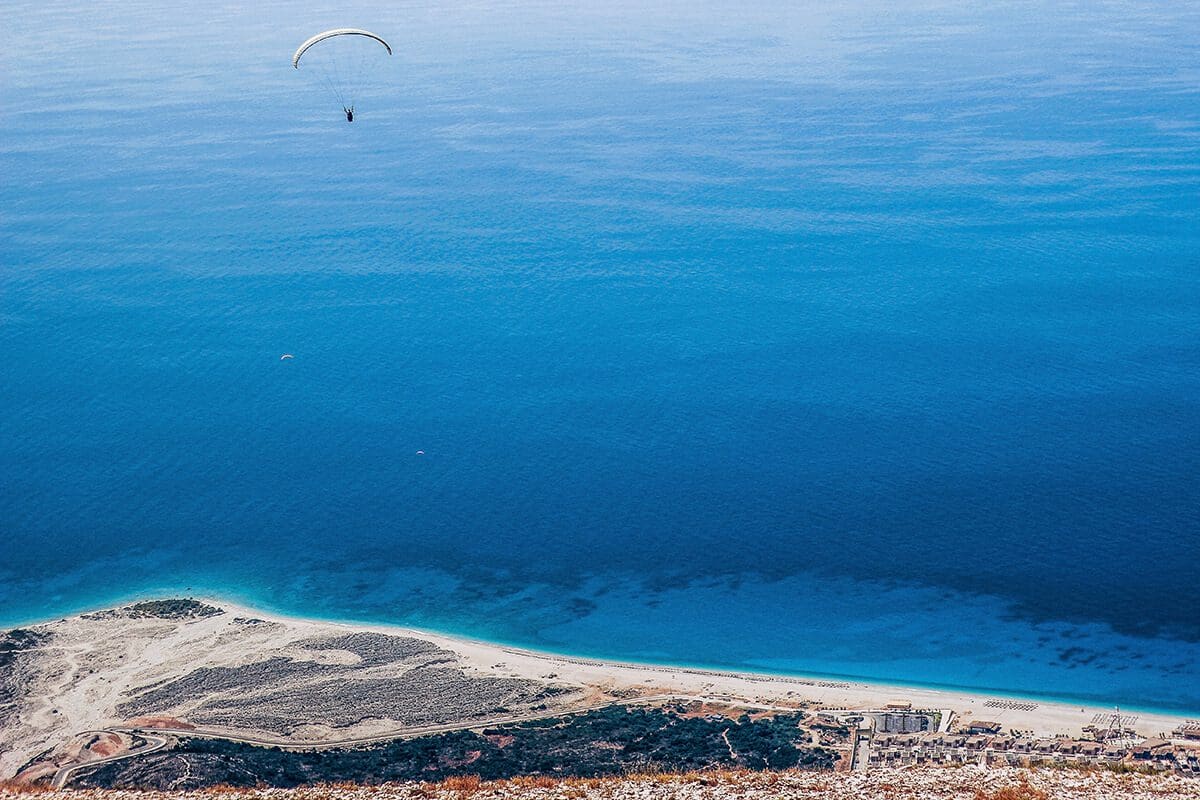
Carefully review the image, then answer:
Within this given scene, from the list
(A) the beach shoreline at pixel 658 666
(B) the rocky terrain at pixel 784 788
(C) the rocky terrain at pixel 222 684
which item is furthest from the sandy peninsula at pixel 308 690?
(B) the rocky terrain at pixel 784 788

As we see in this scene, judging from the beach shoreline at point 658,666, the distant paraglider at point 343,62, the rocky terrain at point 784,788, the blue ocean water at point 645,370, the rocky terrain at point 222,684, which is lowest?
the rocky terrain at point 784,788

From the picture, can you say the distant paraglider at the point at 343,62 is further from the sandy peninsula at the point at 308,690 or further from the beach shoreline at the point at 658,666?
the sandy peninsula at the point at 308,690

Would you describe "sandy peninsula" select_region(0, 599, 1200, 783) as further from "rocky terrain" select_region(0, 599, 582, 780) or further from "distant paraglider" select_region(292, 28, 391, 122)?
"distant paraglider" select_region(292, 28, 391, 122)

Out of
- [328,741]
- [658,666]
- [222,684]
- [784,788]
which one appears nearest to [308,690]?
[222,684]

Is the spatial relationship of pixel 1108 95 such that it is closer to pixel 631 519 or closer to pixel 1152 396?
pixel 1152 396

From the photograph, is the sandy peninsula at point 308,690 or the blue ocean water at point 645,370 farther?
the blue ocean water at point 645,370

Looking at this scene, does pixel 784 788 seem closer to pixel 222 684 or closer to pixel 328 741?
pixel 328 741
